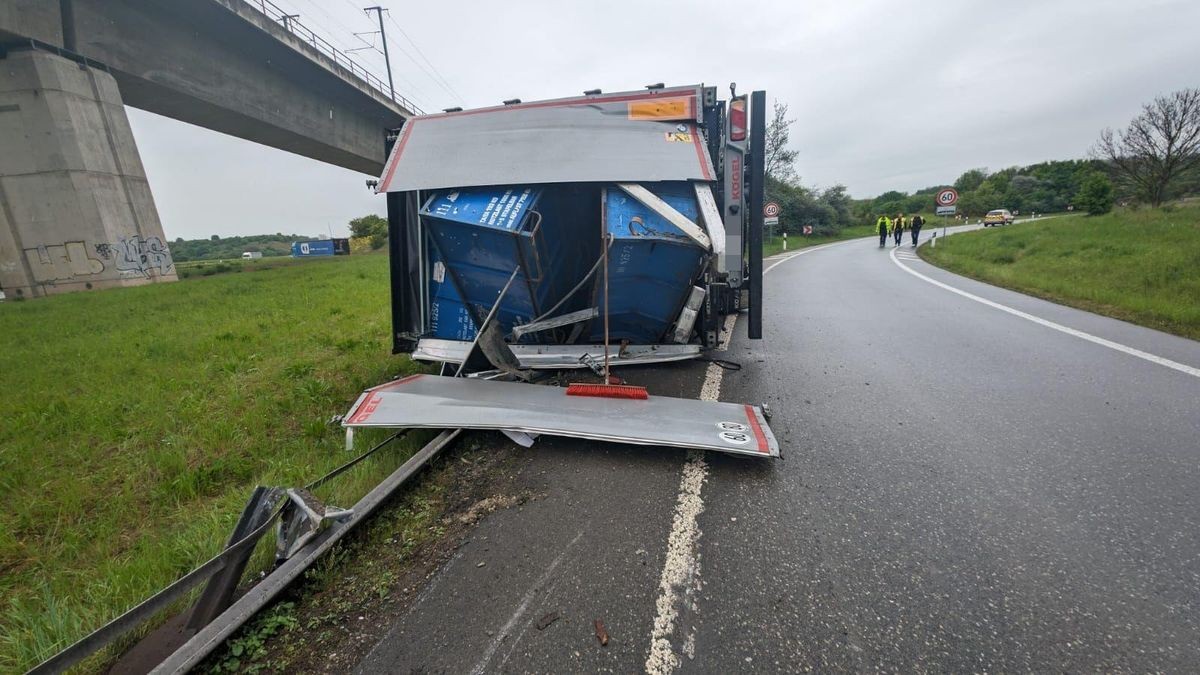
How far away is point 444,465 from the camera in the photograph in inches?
114

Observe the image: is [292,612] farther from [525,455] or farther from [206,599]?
[525,455]

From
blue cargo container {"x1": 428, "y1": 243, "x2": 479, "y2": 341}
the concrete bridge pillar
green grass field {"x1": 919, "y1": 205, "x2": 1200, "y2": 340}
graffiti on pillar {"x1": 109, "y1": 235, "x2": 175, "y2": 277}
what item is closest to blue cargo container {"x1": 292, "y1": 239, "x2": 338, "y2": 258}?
graffiti on pillar {"x1": 109, "y1": 235, "x2": 175, "y2": 277}

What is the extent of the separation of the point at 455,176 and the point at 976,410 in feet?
14.3

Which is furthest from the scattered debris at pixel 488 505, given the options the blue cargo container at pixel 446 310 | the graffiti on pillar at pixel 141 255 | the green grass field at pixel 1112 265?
the graffiti on pillar at pixel 141 255

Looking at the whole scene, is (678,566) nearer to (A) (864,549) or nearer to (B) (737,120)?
(A) (864,549)

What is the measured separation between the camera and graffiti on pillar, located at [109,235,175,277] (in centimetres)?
1462

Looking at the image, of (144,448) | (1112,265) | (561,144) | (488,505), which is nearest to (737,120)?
(561,144)

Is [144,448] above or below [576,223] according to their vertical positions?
below

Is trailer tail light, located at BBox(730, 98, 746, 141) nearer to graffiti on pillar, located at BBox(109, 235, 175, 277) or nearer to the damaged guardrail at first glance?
the damaged guardrail

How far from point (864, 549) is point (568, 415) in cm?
178

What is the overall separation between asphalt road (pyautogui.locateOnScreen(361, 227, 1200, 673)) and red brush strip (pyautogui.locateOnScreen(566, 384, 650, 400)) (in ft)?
1.65

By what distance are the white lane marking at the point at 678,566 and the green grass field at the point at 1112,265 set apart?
22.0ft

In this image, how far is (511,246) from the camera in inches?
146

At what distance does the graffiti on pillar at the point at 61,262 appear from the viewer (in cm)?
1395
